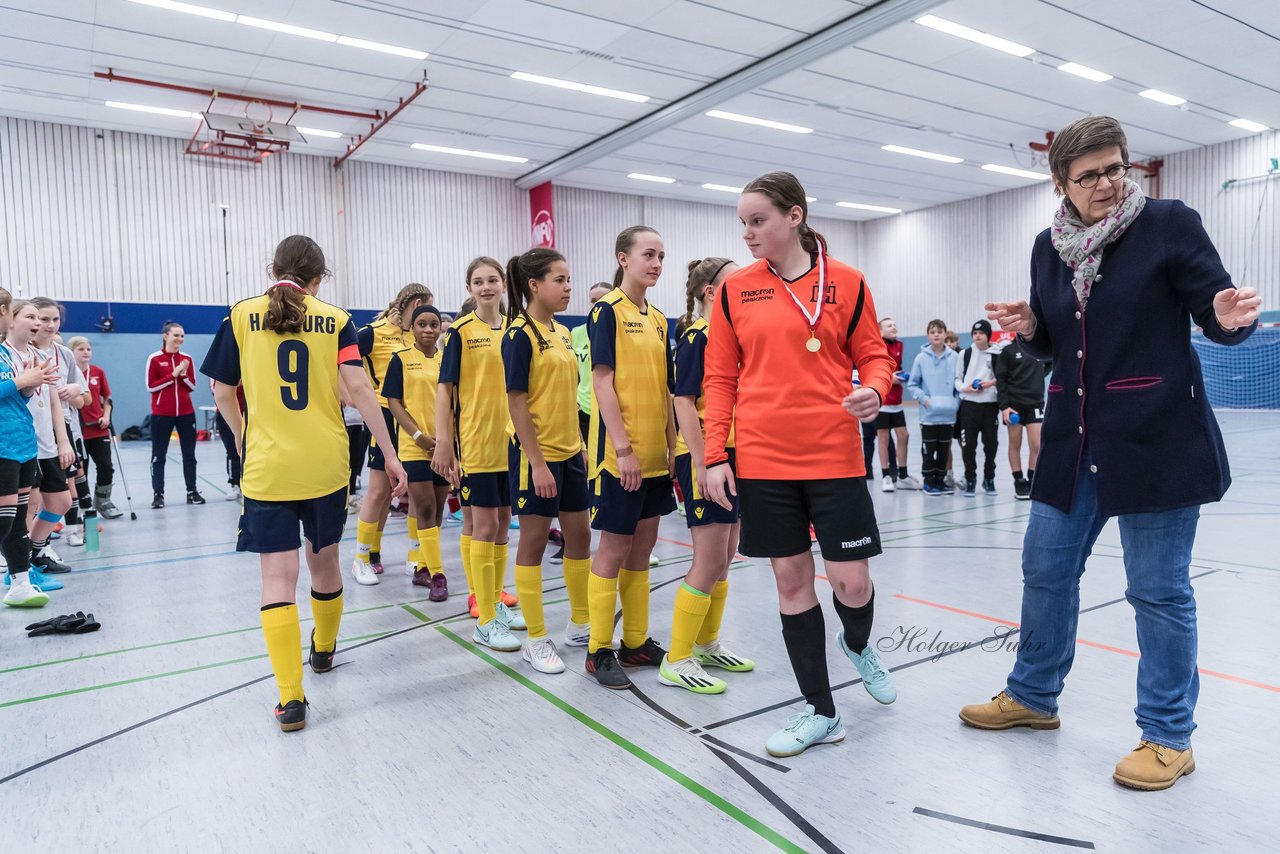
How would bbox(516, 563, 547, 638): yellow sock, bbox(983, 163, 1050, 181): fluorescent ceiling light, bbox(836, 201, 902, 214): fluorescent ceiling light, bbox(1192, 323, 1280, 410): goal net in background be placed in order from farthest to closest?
bbox(836, 201, 902, 214): fluorescent ceiling light → bbox(983, 163, 1050, 181): fluorescent ceiling light → bbox(1192, 323, 1280, 410): goal net in background → bbox(516, 563, 547, 638): yellow sock

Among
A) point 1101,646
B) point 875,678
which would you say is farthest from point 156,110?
point 1101,646

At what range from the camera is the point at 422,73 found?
1108 centimetres

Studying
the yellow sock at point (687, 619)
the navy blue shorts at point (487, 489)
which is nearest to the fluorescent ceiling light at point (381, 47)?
the navy blue shorts at point (487, 489)

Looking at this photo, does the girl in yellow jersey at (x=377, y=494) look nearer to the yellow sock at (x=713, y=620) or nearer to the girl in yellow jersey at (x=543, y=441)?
the girl in yellow jersey at (x=543, y=441)

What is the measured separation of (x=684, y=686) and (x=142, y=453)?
12.7 m

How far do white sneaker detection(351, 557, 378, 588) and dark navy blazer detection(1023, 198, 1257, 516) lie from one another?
3.75 metres

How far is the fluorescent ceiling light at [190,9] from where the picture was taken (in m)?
8.71

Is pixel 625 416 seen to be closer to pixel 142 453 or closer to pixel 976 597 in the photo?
pixel 976 597

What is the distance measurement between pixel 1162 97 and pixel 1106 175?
13492 millimetres

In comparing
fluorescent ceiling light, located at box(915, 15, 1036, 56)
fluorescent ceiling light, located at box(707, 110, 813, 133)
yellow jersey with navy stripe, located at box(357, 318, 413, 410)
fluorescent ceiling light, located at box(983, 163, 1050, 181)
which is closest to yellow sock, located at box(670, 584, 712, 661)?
yellow jersey with navy stripe, located at box(357, 318, 413, 410)

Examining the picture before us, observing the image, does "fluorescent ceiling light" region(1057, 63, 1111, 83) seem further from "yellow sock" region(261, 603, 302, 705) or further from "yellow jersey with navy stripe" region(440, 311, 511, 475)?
"yellow sock" region(261, 603, 302, 705)

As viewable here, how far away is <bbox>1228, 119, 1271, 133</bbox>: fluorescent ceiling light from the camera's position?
14.1 meters

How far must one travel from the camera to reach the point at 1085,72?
11.4m

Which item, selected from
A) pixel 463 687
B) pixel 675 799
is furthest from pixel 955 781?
pixel 463 687
